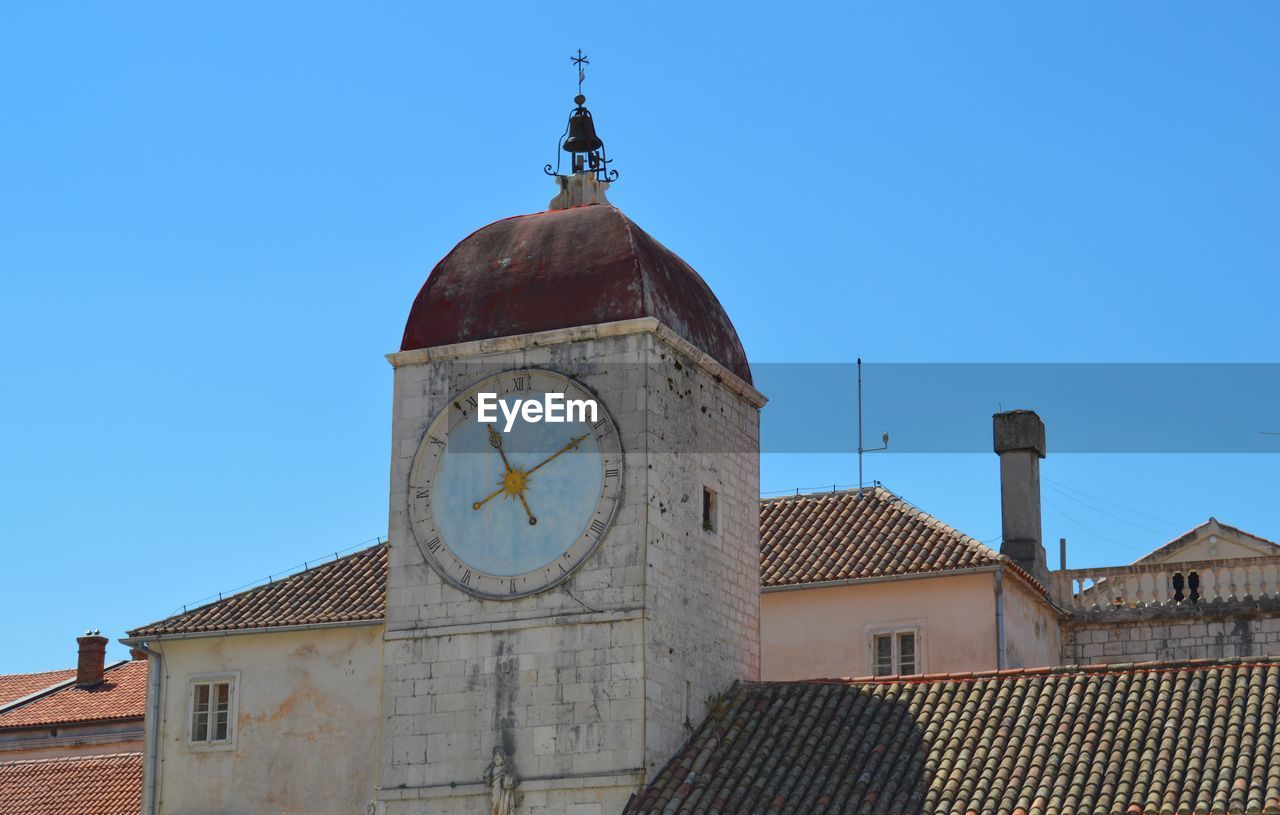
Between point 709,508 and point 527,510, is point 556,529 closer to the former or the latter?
point 527,510

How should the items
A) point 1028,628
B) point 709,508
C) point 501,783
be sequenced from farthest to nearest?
point 1028,628
point 709,508
point 501,783

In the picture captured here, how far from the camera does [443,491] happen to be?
23.9 metres

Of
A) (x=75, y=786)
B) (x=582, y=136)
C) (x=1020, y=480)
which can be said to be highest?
(x=582, y=136)

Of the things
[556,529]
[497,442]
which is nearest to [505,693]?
[556,529]

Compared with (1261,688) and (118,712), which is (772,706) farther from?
(118,712)

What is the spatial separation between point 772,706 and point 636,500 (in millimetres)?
3011

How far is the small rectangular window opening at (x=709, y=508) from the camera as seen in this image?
24375mm

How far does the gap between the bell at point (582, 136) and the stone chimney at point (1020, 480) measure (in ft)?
29.9

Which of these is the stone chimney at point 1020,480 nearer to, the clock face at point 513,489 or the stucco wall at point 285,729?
the stucco wall at point 285,729

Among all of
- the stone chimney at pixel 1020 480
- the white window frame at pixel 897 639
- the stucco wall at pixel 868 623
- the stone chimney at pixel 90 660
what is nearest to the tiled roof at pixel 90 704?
the stone chimney at pixel 90 660

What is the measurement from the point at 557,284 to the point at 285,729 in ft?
35.3

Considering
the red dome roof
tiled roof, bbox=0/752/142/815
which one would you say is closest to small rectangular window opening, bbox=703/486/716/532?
the red dome roof

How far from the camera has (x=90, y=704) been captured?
4228cm

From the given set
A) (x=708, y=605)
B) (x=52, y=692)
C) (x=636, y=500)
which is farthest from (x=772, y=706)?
(x=52, y=692)
